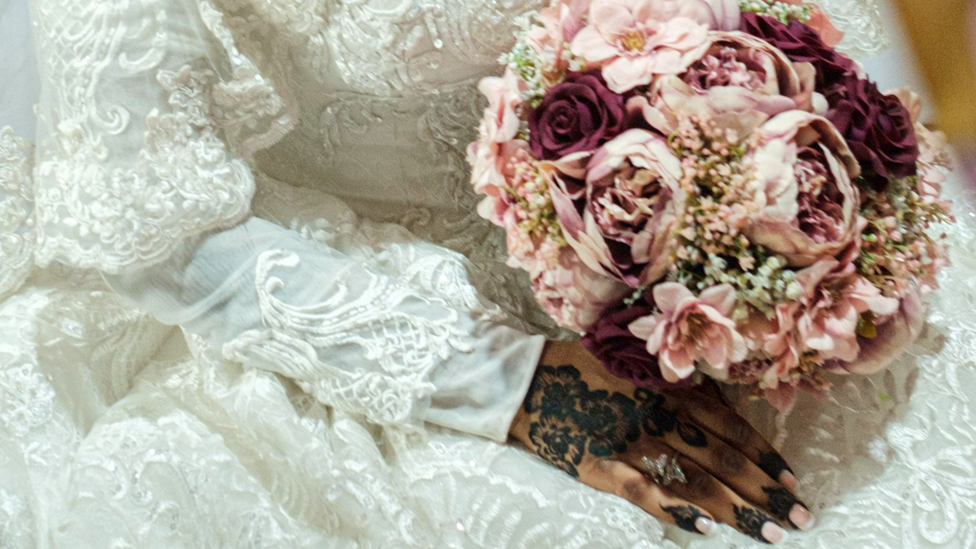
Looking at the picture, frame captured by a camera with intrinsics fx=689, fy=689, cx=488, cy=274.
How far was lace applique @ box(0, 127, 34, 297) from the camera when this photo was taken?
848 millimetres

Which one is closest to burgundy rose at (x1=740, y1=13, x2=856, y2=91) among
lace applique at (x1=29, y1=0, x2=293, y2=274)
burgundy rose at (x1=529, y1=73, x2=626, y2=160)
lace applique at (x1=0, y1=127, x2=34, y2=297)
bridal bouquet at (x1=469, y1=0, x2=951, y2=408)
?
bridal bouquet at (x1=469, y1=0, x2=951, y2=408)

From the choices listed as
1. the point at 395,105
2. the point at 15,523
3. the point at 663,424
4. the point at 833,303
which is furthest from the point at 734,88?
the point at 15,523

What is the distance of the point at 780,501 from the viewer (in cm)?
65

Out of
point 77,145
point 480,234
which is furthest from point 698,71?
point 77,145

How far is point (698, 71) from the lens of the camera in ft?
1.70

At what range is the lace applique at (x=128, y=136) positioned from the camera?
26.2 inches

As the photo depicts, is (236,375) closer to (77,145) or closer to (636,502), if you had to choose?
(77,145)

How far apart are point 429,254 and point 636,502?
0.38 m

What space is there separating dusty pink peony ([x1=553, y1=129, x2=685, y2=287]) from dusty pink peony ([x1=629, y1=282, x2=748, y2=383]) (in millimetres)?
27

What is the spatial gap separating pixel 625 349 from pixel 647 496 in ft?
0.59

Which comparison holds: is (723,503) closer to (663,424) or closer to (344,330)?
(663,424)

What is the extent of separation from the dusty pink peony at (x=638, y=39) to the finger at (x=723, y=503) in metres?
0.38

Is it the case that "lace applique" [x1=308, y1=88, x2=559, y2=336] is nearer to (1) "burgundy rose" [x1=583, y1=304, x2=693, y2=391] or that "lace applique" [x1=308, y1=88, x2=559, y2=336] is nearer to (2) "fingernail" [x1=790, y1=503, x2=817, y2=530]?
(1) "burgundy rose" [x1=583, y1=304, x2=693, y2=391]

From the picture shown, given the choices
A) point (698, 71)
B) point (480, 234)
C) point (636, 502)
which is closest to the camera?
point (698, 71)
